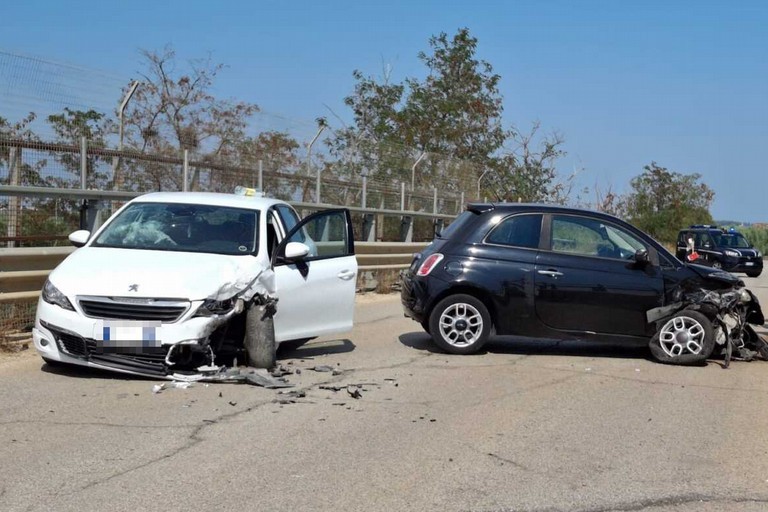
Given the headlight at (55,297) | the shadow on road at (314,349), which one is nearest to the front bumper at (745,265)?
the shadow on road at (314,349)

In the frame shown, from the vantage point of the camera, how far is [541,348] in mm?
10531

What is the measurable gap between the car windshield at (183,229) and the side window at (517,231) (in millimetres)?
2716

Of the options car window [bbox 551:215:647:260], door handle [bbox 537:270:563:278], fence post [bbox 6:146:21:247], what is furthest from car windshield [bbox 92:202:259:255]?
car window [bbox 551:215:647:260]

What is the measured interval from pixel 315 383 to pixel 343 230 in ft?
7.32

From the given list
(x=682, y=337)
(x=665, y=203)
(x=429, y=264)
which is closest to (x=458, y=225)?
(x=429, y=264)

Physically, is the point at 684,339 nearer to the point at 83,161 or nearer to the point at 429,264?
the point at 429,264

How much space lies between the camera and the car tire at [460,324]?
963 cm

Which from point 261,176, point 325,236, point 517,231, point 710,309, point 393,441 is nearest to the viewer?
point 393,441

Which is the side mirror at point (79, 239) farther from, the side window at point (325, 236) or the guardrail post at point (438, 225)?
the guardrail post at point (438, 225)

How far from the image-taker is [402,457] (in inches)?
221

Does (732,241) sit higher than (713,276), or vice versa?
(732,241)

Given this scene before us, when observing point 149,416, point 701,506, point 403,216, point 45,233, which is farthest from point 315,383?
point 403,216

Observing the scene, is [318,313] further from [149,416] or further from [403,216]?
[403,216]

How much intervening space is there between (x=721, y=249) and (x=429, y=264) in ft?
83.0
